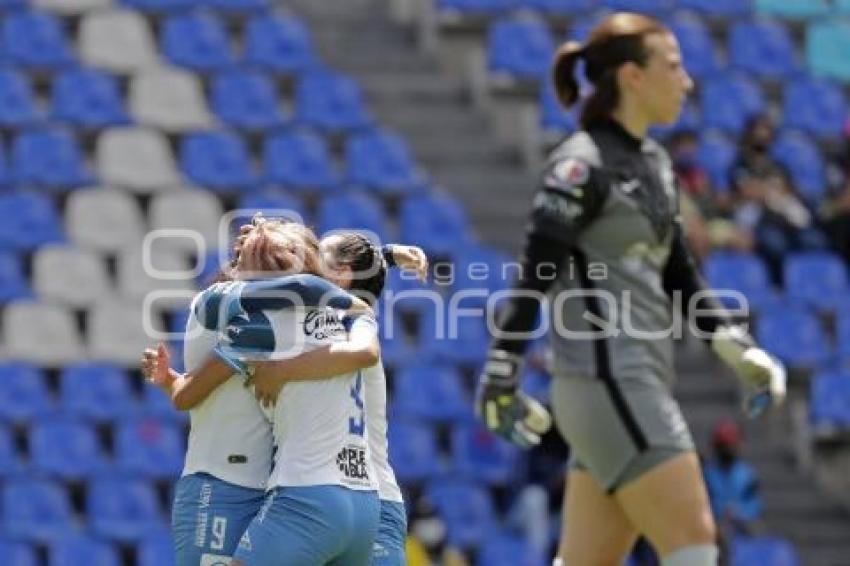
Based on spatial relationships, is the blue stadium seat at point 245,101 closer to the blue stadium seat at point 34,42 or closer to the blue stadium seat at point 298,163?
the blue stadium seat at point 298,163

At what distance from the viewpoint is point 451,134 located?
16.5 m

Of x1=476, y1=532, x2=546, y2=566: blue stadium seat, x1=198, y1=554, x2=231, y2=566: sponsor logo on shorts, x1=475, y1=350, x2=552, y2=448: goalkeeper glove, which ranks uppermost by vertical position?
x1=475, y1=350, x2=552, y2=448: goalkeeper glove

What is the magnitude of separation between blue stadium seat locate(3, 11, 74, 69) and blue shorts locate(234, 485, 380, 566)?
9975 mm

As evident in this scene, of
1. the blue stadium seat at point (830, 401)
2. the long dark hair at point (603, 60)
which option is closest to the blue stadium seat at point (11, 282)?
the blue stadium seat at point (830, 401)

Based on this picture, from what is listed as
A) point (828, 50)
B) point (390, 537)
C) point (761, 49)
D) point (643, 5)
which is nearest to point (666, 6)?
point (643, 5)

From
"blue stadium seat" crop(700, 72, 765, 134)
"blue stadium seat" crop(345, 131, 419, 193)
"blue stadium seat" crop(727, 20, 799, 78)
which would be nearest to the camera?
"blue stadium seat" crop(345, 131, 419, 193)

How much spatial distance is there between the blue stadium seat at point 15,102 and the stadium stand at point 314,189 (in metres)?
0.02

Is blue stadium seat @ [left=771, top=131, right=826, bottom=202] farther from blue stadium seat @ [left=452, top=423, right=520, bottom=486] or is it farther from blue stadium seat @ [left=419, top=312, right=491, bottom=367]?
blue stadium seat @ [left=452, top=423, right=520, bottom=486]

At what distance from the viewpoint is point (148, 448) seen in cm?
1288

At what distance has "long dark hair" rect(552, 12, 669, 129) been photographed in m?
7.34

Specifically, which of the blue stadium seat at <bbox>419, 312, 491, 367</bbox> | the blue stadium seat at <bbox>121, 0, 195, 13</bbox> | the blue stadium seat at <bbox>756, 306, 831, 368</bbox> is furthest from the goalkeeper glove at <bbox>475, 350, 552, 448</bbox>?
the blue stadium seat at <bbox>121, 0, 195, 13</bbox>

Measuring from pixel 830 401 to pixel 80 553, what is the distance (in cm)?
513

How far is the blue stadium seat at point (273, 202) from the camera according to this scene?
47.0ft

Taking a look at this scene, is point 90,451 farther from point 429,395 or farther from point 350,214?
point 350,214
